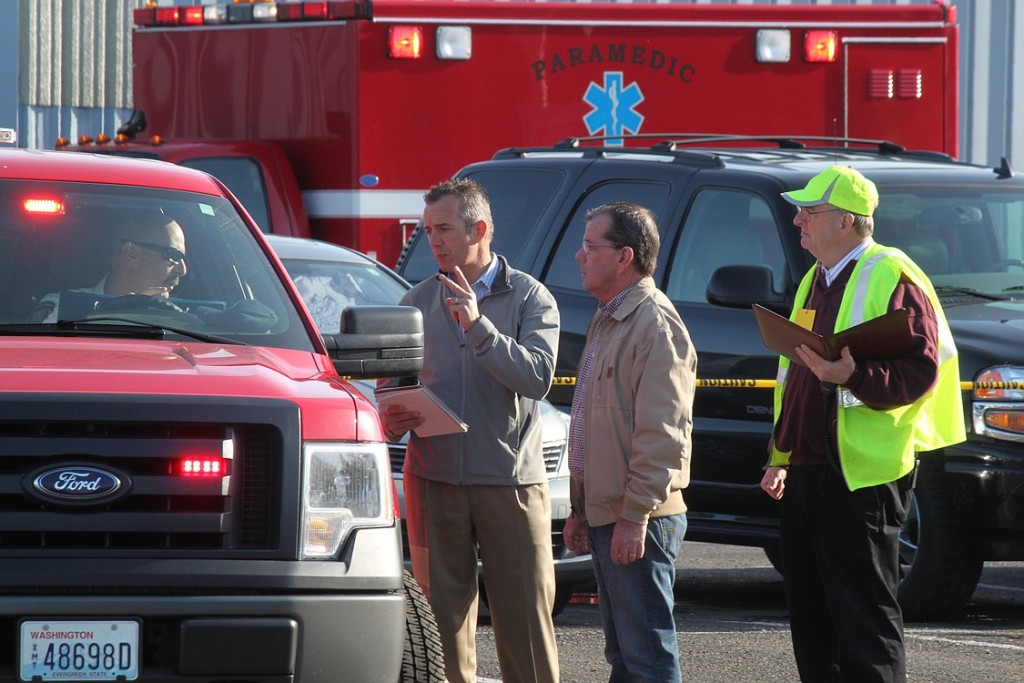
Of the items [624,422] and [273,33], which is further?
[273,33]

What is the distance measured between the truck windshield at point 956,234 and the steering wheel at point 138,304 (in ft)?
12.6

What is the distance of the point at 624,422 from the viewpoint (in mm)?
5184

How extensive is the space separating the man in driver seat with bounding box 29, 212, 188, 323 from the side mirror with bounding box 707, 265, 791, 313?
2888mm

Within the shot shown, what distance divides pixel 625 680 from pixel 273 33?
7.34 m

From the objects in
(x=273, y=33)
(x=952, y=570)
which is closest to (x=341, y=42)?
(x=273, y=33)

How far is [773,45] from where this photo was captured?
11.5 meters

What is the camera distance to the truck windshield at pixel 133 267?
5129mm

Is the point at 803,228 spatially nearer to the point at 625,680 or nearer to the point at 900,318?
the point at 900,318

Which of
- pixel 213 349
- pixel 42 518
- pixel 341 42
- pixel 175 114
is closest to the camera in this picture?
pixel 42 518

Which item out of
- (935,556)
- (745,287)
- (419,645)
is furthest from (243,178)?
(419,645)

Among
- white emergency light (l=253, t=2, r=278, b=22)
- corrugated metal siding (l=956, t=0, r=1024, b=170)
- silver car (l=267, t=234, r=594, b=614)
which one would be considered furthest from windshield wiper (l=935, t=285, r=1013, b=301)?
corrugated metal siding (l=956, t=0, r=1024, b=170)

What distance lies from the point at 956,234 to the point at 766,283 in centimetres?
120

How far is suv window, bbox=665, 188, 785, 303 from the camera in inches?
320

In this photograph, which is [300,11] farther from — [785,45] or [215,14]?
[785,45]
